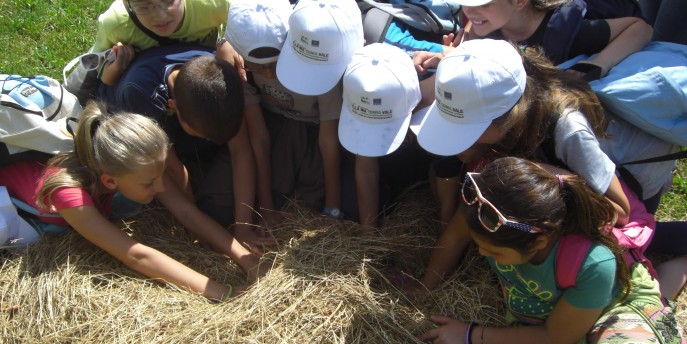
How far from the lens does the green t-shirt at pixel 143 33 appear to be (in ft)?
10.9

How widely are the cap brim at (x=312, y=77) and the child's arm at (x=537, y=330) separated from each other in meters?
1.08

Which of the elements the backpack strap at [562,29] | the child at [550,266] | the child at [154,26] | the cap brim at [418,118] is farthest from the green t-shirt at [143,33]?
the child at [550,266]

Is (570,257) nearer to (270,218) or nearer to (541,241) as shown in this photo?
(541,241)

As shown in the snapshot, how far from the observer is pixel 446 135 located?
250cm

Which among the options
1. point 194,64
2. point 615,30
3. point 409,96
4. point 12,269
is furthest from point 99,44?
point 615,30

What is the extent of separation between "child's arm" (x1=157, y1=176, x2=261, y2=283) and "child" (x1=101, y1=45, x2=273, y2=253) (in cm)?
5

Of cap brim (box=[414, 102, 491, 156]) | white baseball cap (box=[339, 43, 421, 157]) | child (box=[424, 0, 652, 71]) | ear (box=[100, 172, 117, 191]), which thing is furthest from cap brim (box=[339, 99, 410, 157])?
ear (box=[100, 172, 117, 191])

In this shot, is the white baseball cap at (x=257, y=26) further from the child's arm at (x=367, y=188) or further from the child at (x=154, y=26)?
the child's arm at (x=367, y=188)

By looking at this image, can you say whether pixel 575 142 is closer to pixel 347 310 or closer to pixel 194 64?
pixel 347 310

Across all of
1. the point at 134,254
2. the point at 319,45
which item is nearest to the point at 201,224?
the point at 134,254

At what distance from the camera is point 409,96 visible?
8.87ft

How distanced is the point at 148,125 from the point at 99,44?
91cm

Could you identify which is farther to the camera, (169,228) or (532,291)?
(169,228)

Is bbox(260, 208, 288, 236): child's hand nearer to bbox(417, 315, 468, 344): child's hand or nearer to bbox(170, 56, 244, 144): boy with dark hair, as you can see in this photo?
bbox(170, 56, 244, 144): boy with dark hair
